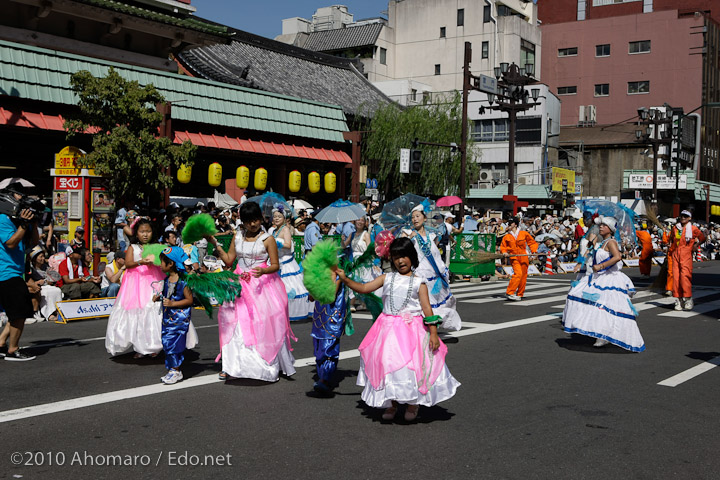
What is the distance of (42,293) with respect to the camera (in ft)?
40.3

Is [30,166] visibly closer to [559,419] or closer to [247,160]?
[247,160]

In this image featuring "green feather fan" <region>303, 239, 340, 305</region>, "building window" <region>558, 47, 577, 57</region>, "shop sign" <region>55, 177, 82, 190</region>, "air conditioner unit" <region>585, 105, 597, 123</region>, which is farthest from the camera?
"building window" <region>558, 47, 577, 57</region>

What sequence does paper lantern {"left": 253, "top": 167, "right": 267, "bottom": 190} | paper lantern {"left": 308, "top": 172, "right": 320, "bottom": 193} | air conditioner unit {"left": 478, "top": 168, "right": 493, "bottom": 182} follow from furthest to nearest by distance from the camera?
air conditioner unit {"left": 478, "top": 168, "right": 493, "bottom": 182} < paper lantern {"left": 308, "top": 172, "right": 320, "bottom": 193} < paper lantern {"left": 253, "top": 167, "right": 267, "bottom": 190}

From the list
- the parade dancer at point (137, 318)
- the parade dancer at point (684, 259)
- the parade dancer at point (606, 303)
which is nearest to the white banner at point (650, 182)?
the parade dancer at point (684, 259)

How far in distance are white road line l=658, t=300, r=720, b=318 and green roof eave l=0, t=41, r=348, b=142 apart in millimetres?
14784

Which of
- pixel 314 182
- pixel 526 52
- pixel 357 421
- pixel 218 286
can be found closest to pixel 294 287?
pixel 218 286

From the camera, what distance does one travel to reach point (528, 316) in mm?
12938

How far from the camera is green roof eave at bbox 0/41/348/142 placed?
17984 millimetres

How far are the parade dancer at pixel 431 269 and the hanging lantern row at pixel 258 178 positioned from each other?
11.4 metres

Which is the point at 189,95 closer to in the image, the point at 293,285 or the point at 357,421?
the point at 293,285

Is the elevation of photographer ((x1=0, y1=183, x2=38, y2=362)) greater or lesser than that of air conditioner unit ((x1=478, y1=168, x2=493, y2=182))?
lesser

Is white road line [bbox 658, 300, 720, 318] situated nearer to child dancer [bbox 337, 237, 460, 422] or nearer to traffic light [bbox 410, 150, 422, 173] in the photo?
child dancer [bbox 337, 237, 460, 422]

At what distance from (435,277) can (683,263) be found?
6635 millimetres

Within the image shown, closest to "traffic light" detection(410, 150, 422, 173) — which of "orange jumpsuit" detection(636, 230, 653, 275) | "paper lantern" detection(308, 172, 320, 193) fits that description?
"paper lantern" detection(308, 172, 320, 193)
